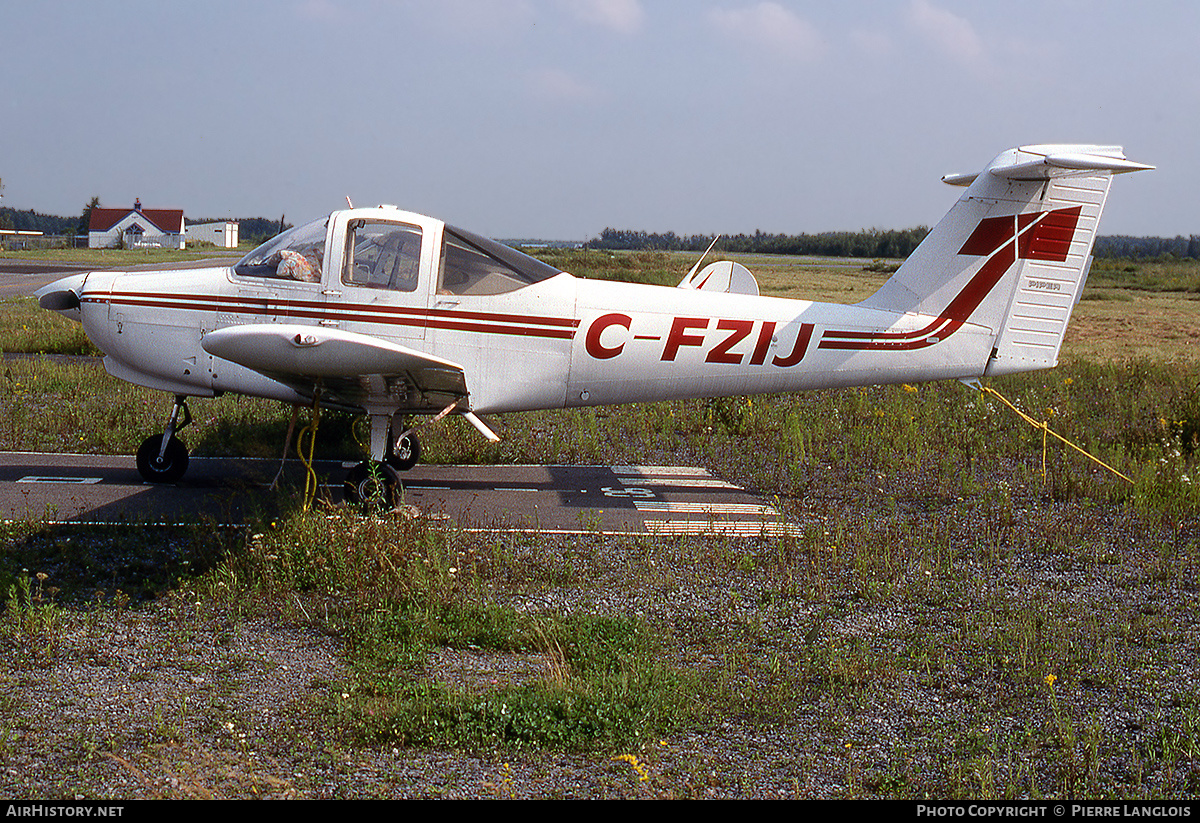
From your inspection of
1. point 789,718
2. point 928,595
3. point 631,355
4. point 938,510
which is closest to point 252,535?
point 631,355

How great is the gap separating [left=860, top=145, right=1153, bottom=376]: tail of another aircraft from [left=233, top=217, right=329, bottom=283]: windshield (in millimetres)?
4843

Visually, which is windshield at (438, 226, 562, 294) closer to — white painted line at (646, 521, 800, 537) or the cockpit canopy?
the cockpit canopy

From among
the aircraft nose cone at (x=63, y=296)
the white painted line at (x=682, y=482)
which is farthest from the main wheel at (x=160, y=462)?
the white painted line at (x=682, y=482)

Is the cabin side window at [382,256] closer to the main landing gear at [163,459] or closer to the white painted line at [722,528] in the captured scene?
the main landing gear at [163,459]

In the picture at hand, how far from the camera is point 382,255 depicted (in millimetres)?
7738

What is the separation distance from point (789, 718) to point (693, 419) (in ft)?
25.2

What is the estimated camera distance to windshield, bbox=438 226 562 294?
25.7 ft

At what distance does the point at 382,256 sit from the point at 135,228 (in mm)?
102208

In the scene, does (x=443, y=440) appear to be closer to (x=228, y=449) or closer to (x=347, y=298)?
(x=228, y=449)

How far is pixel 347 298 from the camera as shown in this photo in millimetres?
7719

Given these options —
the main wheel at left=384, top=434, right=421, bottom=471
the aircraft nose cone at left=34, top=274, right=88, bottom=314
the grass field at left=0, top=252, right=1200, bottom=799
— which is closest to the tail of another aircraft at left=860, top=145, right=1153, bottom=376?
the grass field at left=0, top=252, right=1200, bottom=799

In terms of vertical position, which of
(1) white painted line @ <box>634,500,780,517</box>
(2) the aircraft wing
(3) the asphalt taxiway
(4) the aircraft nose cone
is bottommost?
(3) the asphalt taxiway

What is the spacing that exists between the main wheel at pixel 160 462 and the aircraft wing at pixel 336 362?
6.18 feet

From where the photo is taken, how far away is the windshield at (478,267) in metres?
7.84
